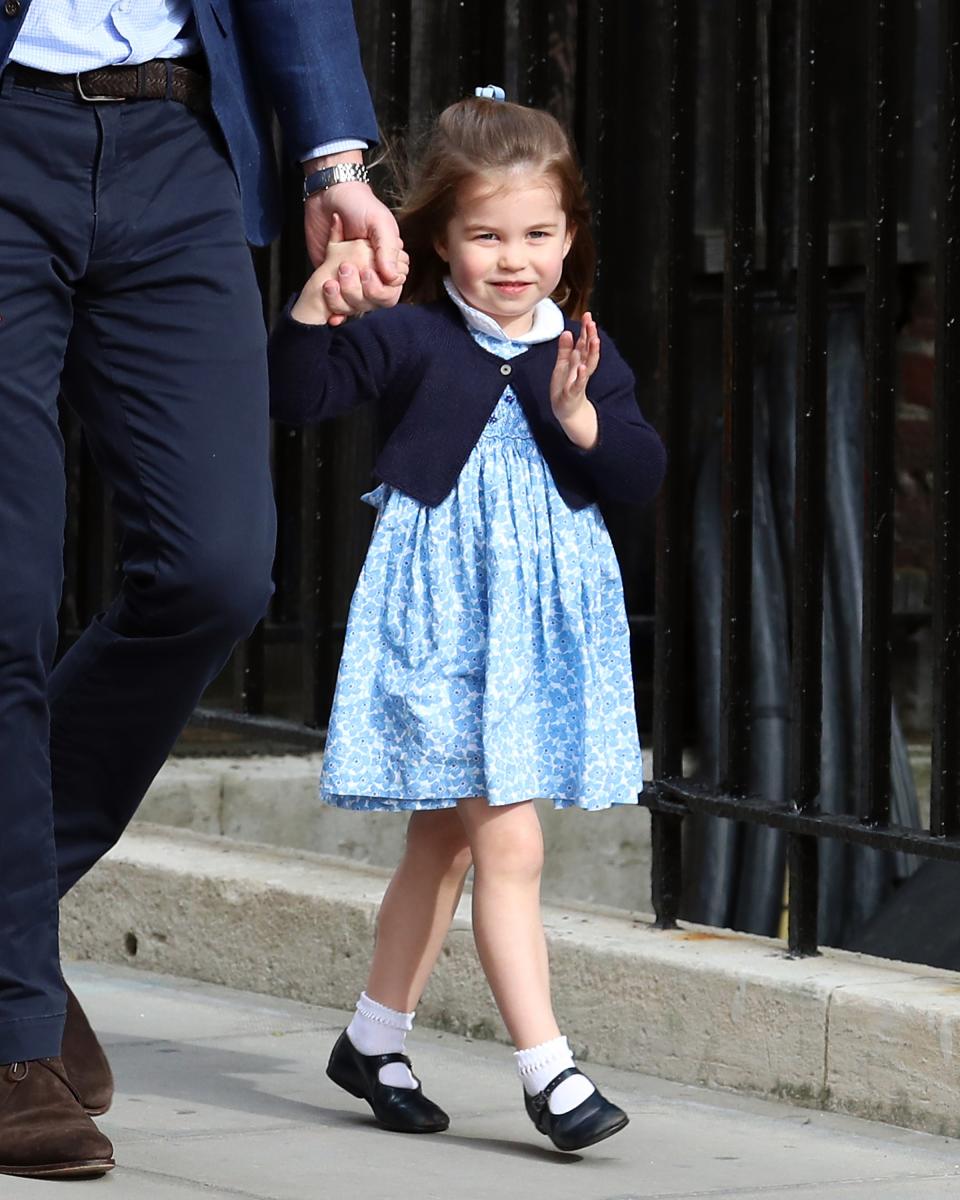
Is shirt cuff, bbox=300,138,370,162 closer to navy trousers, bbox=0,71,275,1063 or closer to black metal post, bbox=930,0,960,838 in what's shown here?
navy trousers, bbox=0,71,275,1063

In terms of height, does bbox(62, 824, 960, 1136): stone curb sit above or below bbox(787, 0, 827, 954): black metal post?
below

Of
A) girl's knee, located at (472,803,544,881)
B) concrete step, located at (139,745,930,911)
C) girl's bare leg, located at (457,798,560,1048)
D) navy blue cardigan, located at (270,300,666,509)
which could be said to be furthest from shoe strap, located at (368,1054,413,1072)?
concrete step, located at (139,745,930,911)

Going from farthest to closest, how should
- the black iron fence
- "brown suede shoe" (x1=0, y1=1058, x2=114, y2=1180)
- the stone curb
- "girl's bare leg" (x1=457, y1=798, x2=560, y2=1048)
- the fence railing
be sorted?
the black iron fence < the fence railing < the stone curb < "girl's bare leg" (x1=457, y1=798, x2=560, y2=1048) < "brown suede shoe" (x1=0, y1=1058, x2=114, y2=1180)

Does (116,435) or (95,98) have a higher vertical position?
(95,98)

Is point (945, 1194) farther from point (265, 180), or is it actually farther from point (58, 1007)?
point (265, 180)

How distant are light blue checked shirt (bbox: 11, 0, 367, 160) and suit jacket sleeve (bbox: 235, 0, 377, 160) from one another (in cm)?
15

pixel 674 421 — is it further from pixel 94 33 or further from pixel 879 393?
pixel 94 33

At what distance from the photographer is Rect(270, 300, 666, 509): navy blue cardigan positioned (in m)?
3.21

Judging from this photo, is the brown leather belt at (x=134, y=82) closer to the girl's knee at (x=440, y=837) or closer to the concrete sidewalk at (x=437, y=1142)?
the girl's knee at (x=440, y=837)

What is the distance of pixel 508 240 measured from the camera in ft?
10.7

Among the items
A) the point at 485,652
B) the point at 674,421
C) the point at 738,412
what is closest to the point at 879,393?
the point at 738,412

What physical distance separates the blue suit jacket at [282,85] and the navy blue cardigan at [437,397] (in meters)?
0.20

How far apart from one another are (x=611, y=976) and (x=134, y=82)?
1.56 meters

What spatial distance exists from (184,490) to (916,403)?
3.33m
